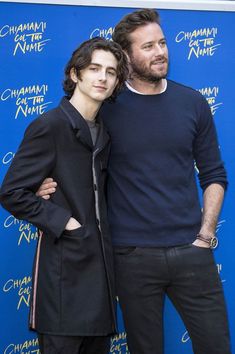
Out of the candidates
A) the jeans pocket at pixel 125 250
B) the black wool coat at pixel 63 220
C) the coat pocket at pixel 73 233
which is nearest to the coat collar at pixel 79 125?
the black wool coat at pixel 63 220

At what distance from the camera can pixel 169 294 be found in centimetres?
241

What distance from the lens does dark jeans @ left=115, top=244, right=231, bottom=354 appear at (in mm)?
2305

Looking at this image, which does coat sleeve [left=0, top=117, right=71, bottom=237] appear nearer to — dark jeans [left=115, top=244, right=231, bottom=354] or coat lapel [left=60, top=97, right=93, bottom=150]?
coat lapel [left=60, top=97, right=93, bottom=150]

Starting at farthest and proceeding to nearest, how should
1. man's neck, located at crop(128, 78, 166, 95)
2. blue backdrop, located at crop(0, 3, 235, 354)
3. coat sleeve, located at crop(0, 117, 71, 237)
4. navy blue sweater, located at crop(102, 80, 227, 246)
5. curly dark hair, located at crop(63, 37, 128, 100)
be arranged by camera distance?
blue backdrop, located at crop(0, 3, 235, 354) → man's neck, located at crop(128, 78, 166, 95) → navy blue sweater, located at crop(102, 80, 227, 246) → curly dark hair, located at crop(63, 37, 128, 100) → coat sleeve, located at crop(0, 117, 71, 237)

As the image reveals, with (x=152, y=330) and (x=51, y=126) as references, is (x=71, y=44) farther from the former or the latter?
(x=152, y=330)

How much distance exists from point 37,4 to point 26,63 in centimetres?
27

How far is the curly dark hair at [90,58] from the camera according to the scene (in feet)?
6.99

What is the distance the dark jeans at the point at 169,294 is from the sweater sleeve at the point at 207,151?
1.07ft

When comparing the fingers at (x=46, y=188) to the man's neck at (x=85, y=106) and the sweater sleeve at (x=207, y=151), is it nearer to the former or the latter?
the man's neck at (x=85, y=106)

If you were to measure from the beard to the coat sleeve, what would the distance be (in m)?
0.54

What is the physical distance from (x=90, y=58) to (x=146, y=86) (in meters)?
0.36

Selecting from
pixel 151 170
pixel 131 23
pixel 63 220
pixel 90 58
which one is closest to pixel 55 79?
pixel 131 23

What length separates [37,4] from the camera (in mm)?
2678

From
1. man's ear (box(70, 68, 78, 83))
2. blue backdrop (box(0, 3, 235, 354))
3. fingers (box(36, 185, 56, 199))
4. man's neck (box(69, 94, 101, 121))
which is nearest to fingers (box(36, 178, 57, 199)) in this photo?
fingers (box(36, 185, 56, 199))
